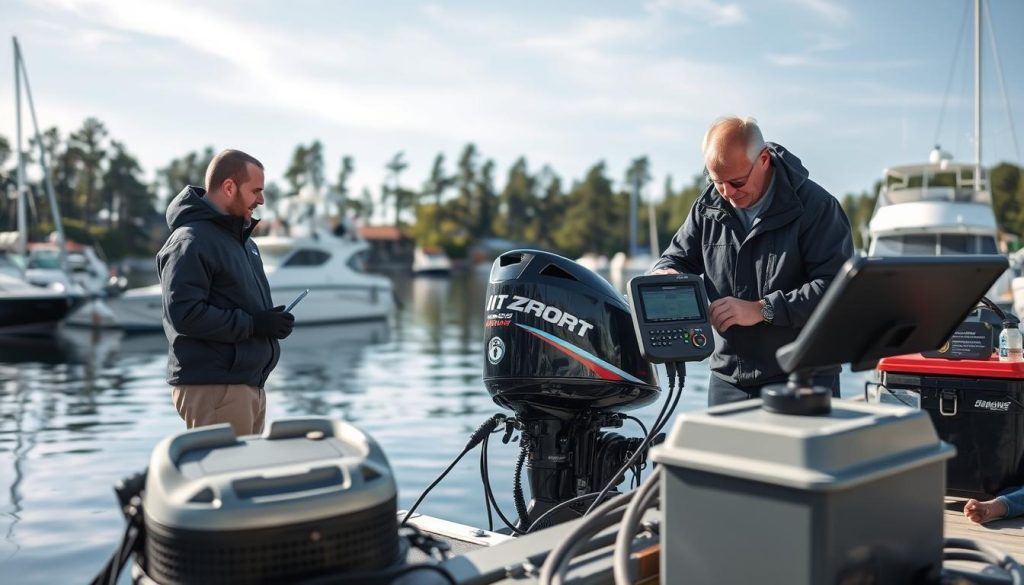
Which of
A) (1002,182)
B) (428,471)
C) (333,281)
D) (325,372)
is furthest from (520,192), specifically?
(428,471)

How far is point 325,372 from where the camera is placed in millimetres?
13008

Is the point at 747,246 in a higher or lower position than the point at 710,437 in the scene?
higher

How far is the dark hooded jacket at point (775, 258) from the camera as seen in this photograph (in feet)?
8.29

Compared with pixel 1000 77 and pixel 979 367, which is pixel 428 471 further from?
pixel 1000 77

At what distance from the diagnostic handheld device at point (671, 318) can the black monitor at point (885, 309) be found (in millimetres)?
743

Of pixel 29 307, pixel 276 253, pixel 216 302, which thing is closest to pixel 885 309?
pixel 216 302

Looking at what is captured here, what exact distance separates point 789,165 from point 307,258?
18893 millimetres

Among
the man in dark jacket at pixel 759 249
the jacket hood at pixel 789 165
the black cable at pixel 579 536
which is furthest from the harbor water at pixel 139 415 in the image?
the black cable at pixel 579 536

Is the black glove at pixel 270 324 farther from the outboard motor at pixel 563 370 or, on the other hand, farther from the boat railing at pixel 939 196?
the boat railing at pixel 939 196

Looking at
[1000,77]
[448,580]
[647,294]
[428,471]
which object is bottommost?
[428,471]

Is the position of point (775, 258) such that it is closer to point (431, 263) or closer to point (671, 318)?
point (671, 318)

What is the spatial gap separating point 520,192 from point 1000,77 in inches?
2790

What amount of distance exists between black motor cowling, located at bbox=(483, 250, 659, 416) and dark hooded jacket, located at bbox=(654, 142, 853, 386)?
0.30 meters

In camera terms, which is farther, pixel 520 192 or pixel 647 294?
pixel 520 192
